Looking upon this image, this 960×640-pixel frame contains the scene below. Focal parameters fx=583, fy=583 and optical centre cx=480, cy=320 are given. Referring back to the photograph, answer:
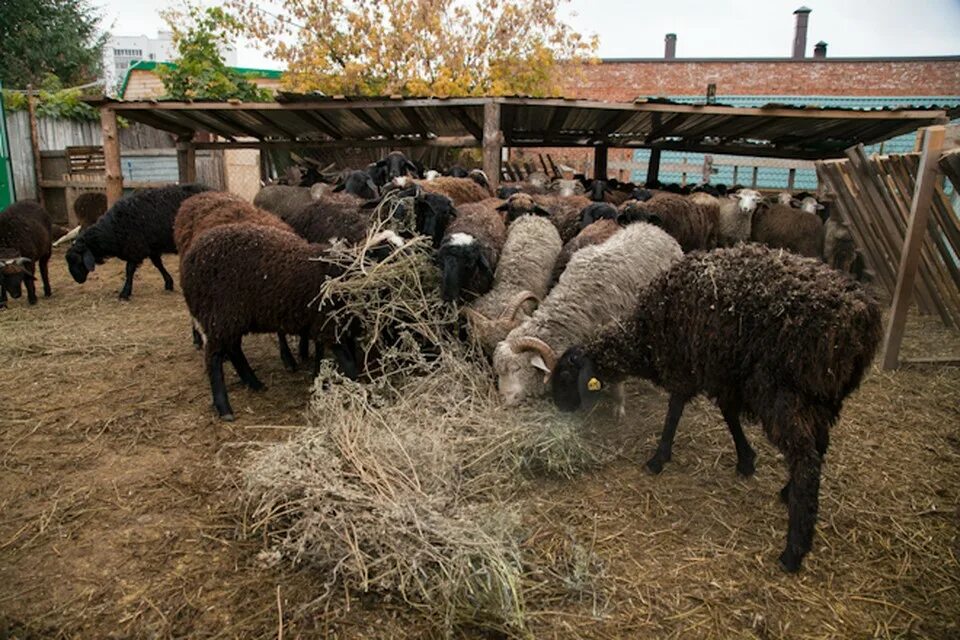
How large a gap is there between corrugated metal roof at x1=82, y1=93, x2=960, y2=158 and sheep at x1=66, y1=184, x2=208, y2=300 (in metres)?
1.95

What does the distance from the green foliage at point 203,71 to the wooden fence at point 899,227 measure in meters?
14.5

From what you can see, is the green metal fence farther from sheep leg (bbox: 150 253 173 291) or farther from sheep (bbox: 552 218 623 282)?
sheep (bbox: 552 218 623 282)

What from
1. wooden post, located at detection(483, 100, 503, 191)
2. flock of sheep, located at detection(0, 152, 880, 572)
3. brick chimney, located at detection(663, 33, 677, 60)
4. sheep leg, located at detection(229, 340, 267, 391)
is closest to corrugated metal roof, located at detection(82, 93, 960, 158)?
wooden post, located at detection(483, 100, 503, 191)

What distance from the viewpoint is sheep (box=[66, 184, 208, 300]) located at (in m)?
7.90

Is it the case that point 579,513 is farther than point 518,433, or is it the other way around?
point 518,433

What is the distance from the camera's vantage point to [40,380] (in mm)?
5008

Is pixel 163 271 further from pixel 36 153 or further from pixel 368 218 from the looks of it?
pixel 36 153

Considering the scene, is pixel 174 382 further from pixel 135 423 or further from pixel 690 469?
pixel 690 469

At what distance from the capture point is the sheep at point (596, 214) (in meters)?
6.86

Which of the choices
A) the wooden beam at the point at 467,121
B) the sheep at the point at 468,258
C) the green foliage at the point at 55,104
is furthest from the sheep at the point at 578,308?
the green foliage at the point at 55,104

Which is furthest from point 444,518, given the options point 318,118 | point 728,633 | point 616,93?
point 616,93

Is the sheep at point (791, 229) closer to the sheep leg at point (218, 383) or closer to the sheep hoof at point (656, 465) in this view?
the sheep hoof at point (656, 465)

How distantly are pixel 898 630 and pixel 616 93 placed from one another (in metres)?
27.9

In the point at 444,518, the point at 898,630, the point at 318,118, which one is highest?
the point at 318,118
